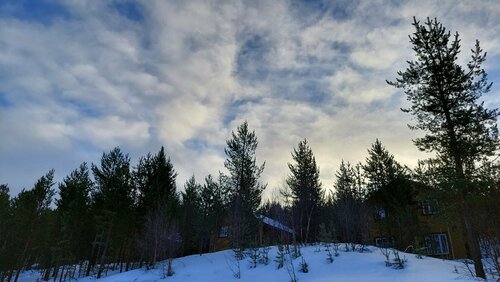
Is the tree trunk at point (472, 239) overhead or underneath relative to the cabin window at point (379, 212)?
underneath

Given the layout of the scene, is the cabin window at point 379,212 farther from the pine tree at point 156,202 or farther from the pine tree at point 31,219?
the pine tree at point 31,219

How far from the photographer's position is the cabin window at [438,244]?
1160 inches

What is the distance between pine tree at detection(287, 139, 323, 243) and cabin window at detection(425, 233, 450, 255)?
10.4 metres

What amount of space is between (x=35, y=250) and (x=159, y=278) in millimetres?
19803

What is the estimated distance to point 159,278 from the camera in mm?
17406

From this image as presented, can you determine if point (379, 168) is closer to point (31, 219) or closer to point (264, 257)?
point (264, 257)

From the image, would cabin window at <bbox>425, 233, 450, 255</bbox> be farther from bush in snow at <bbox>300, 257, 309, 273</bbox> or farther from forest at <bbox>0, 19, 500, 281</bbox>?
bush in snow at <bbox>300, 257, 309, 273</bbox>

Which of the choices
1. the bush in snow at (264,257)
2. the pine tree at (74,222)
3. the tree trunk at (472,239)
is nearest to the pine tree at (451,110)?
the tree trunk at (472,239)

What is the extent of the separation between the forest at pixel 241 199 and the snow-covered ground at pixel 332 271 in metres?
1.59

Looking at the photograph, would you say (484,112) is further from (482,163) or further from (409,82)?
(409,82)

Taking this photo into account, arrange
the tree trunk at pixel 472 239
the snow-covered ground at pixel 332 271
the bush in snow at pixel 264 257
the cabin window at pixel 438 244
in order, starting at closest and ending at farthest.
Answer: the snow-covered ground at pixel 332 271 → the tree trunk at pixel 472 239 → the bush in snow at pixel 264 257 → the cabin window at pixel 438 244

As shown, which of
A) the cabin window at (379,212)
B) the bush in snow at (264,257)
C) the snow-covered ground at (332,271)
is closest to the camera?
the snow-covered ground at (332,271)

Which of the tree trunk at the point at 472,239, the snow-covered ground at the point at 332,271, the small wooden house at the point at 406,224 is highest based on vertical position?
the small wooden house at the point at 406,224

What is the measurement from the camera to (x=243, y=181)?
29844mm
